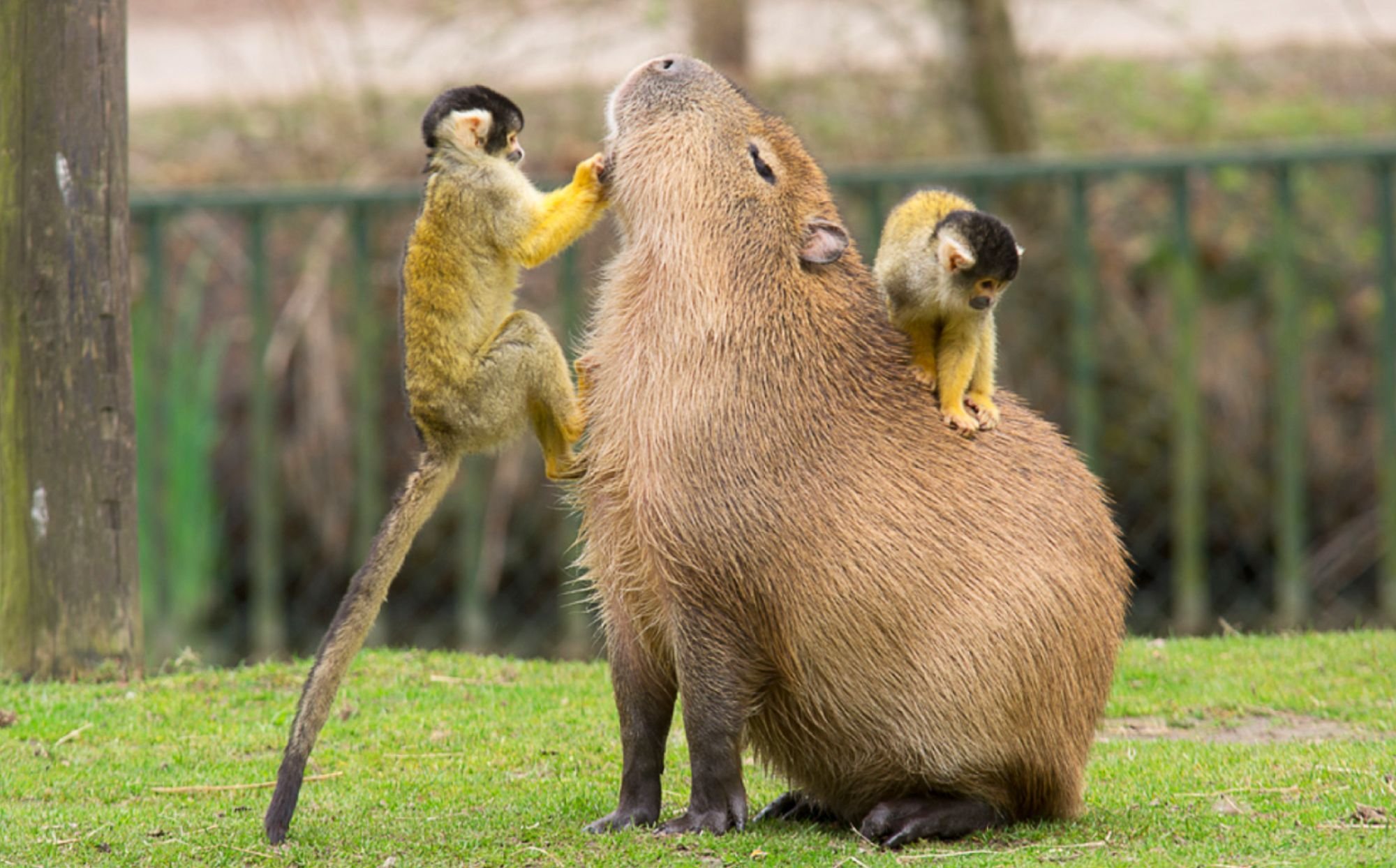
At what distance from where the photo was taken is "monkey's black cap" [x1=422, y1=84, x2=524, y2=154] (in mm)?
4969

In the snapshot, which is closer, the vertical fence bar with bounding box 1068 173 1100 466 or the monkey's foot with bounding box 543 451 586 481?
the monkey's foot with bounding box 543 451 586 481

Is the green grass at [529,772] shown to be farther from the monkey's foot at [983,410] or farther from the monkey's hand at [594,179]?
the monkey's hand at [594,179]

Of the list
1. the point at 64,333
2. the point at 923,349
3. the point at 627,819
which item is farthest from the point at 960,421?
the point at 64,333

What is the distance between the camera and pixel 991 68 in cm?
1188

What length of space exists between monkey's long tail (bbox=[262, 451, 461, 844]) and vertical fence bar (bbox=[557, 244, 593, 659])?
4.70 metres

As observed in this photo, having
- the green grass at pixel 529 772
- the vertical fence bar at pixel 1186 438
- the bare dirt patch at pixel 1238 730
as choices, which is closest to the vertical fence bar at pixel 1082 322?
the vertical fence bar at pixel 1186 438

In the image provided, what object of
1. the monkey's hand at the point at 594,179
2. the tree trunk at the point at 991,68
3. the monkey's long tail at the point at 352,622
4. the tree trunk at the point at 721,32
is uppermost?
the tree trunk at the point at 721,32

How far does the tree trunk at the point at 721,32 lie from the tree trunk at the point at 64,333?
7340 mm

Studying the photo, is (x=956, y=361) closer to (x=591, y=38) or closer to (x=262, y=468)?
(x=262, y=468)

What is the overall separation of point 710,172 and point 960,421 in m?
0.93

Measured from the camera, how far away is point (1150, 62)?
48.8ft

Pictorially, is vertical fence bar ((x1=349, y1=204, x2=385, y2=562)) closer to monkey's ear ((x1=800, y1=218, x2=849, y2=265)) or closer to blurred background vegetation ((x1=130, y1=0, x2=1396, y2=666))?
blurred background vegetation ((x1=130, y1=0, x2=1396, y2=666))

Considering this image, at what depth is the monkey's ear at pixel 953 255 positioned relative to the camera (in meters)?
4.74

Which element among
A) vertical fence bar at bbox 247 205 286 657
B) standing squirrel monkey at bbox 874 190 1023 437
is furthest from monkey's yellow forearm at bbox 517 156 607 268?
vertical fence bar at bbox 247 205 286 657
